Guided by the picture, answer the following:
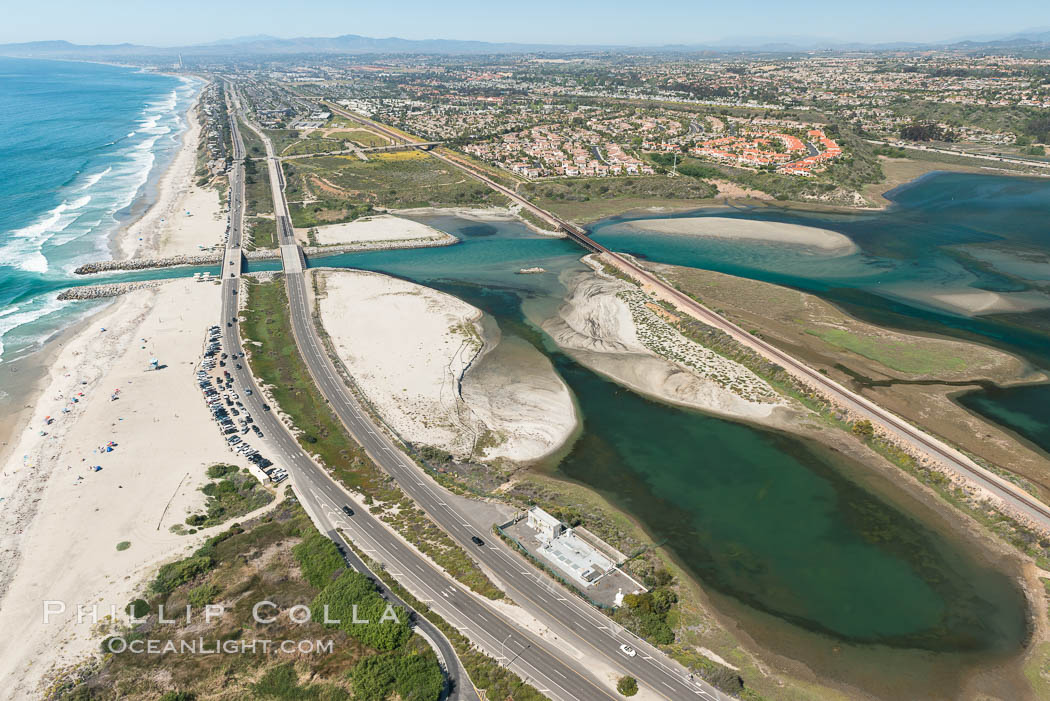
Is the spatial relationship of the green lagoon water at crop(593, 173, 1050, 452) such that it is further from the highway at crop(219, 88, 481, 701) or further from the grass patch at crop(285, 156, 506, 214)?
the highway at crop(219, 88, 481, 701)

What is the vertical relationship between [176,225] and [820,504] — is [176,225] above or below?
above

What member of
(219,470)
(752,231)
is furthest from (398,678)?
(752,231)

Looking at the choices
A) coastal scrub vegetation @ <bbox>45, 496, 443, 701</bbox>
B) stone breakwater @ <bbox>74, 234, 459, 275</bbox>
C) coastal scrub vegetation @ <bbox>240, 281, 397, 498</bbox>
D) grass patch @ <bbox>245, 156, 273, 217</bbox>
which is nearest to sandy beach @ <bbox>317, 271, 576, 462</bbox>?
coastal scrub vegetation @ <bbox>240, 281, 397, 498</bbox>

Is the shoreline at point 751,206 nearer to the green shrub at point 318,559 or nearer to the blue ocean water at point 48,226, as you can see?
the green shrub at point 318,559

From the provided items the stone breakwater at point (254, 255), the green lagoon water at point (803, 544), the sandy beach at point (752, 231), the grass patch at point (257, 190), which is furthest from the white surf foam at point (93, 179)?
the green lagoon water at point (803, 544)

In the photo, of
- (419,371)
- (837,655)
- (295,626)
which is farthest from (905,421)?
(295,626)

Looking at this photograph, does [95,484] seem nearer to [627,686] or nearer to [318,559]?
[318,559]
